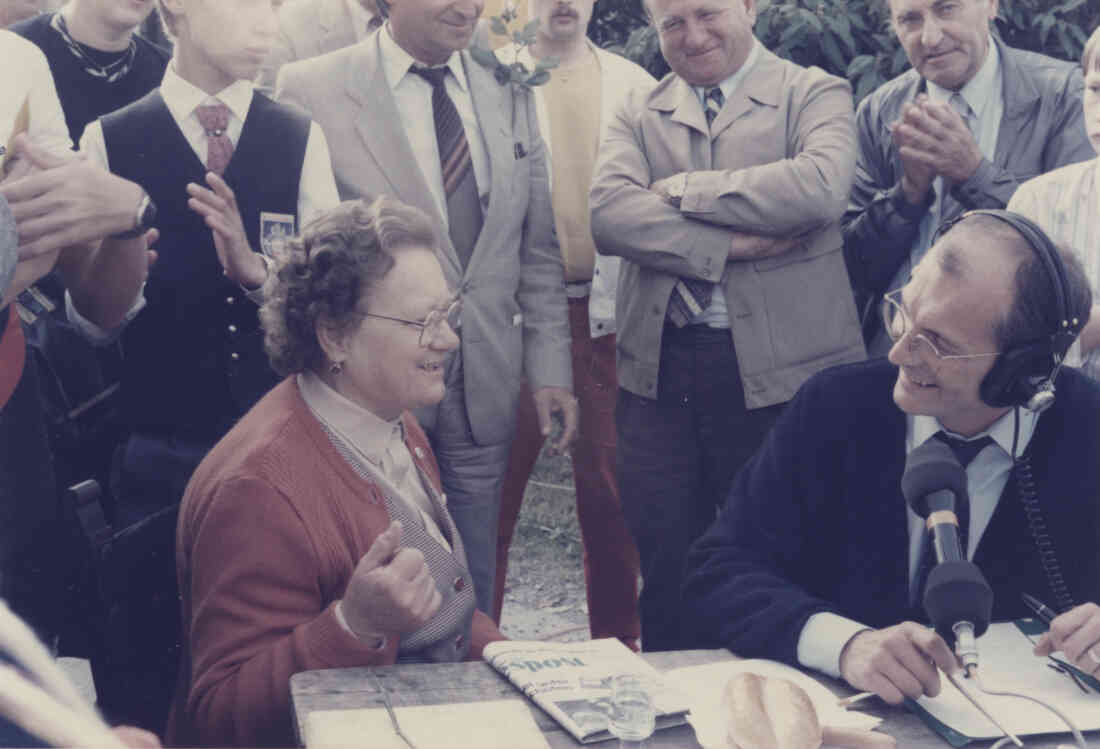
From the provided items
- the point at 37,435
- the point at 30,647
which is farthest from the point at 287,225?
the point at 30,647

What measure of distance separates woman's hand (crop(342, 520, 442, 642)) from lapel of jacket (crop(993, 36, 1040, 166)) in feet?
7.88

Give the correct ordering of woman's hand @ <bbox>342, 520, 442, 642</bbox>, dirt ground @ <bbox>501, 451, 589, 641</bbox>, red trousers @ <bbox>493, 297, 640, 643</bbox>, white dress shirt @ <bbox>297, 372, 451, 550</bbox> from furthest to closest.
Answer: dirt ground @ <bbox>501, 451, 589, 641</bbox> → red trousers @ <bbox>493, 297, 640, 643</bbox> → white dress shirt @ <bbox>297, 372, 451, 550</bbox> → woman's hand @ <bbox>342, 520, 442, 642</bbox>

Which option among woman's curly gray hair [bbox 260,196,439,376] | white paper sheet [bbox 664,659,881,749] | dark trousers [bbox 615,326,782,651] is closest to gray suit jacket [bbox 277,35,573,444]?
dark trousers [bbox 615,326,782,651]

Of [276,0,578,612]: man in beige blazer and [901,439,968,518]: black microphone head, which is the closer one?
[901,439,968,518]: black microphone head

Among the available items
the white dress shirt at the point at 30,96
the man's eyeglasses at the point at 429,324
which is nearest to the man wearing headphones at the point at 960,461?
the man's eyeglasses at the point at 429,324

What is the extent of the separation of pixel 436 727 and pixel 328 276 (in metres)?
1.12

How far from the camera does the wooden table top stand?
2189 mm

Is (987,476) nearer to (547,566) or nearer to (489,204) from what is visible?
(489,204)

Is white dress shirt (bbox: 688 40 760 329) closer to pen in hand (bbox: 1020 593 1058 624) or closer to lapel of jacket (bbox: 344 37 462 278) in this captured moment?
lapel of jacket (bbox: 344 37 462 278)

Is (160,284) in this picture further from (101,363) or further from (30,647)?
(30,647)

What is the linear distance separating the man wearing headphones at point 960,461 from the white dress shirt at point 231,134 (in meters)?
1.34

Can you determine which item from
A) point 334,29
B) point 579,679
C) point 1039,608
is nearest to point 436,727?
point 579,679

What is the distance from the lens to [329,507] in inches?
105

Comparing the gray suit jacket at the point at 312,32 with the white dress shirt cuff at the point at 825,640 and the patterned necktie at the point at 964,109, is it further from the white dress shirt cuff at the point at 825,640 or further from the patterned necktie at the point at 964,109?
the white dress shirt cuff at the point at 825,640
